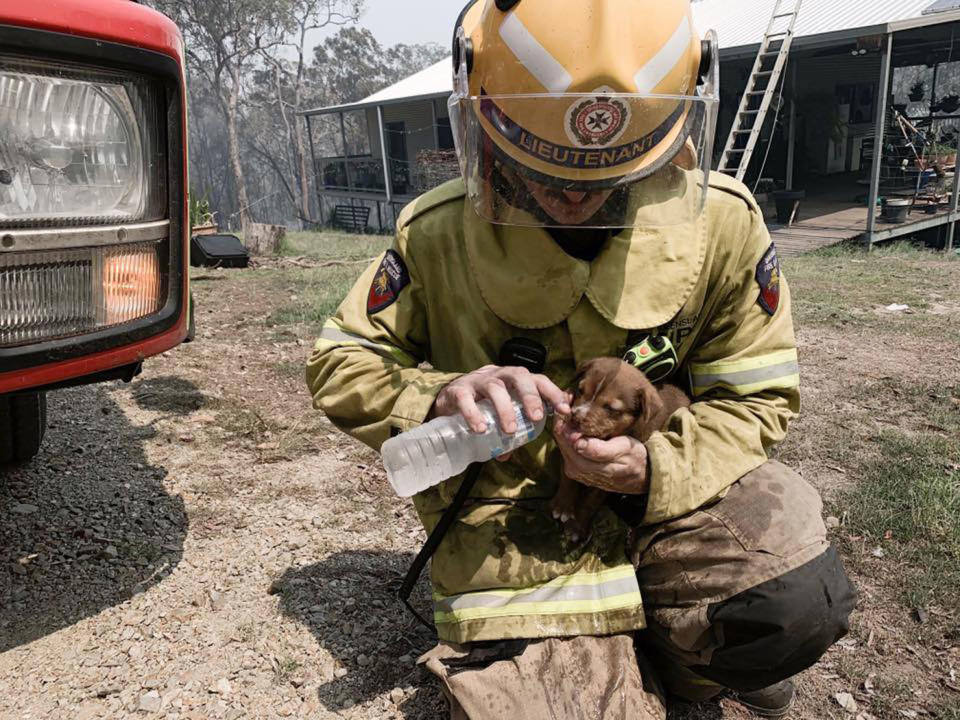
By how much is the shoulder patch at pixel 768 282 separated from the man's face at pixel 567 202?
506 millimetres

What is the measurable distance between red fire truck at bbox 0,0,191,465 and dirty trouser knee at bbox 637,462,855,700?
4.82 ft

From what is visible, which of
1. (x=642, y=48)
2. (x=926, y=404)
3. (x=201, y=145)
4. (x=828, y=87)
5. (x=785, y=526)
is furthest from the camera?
(x=201, y=145)

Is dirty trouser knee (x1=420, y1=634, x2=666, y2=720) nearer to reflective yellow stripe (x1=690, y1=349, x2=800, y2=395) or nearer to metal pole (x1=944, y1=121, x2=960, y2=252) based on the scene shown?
reflective yellow stripe (x1=690, y1=349, x2=800, y2=395)

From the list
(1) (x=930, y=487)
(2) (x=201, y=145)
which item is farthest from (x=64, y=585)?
(2) (x=201, y=145)

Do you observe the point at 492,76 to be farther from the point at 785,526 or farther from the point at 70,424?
the point at 70,424

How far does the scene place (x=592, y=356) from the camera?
2.03m

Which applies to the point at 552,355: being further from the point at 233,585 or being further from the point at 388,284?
the point at 233,585

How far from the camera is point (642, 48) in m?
1.67

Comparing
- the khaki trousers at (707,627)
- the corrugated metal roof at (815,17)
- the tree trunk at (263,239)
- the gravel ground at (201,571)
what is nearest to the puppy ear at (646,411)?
the khaki trousers at (707,627)

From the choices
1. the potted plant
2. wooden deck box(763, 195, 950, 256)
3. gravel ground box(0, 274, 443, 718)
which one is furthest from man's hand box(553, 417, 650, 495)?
the potted plant

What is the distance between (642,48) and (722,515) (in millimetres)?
1099

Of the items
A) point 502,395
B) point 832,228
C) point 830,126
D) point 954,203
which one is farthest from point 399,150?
point 502,395

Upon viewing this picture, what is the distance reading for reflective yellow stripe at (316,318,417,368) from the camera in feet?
6.76

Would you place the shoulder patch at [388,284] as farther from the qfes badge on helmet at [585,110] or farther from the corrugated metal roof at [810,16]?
the corrugated metal roof at [810,16]
